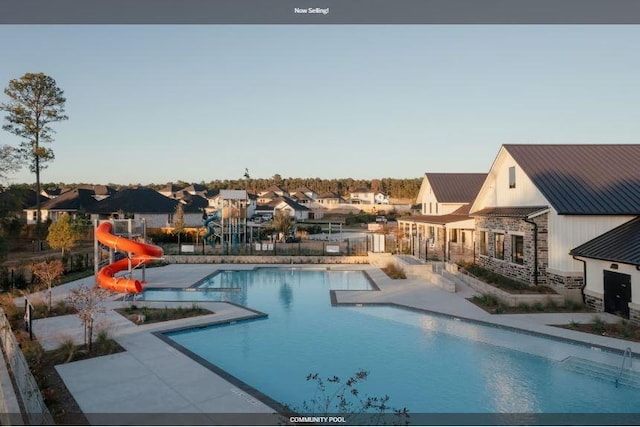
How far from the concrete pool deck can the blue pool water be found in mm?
732

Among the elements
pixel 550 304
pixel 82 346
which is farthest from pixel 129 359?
pixel 550 304

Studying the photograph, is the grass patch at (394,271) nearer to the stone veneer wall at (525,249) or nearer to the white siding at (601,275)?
the stone veneer wall at (525,249)

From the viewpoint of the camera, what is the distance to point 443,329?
12.4 metres

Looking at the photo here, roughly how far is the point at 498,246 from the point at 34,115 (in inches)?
944

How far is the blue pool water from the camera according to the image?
7.85 meters

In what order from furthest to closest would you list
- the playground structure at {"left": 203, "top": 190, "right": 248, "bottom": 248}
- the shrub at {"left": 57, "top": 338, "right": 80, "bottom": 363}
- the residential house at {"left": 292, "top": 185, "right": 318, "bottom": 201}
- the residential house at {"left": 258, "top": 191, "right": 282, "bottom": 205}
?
the residential house at {"left": 292, "top": 185, "right": 318, "bottom": 201}, the residential house at {"left": 258, "top": 191, "right": 282, "bottom": 205}, the playground structure at {"left": 203, "top": 190, "right": 248, "bottom": 248}, the shrub at {"left": 57, "top": 338, "right": 80, "bottom": 363}

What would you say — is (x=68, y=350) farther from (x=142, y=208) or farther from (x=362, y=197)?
(x=362, y=197)

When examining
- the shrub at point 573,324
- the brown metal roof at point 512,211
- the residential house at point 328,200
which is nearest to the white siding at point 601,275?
the shrub at point 573,324

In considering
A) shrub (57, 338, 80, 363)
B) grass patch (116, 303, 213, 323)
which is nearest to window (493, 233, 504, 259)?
grass patch (116, 303, 213, 323)

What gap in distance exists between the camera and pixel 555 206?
14969mm

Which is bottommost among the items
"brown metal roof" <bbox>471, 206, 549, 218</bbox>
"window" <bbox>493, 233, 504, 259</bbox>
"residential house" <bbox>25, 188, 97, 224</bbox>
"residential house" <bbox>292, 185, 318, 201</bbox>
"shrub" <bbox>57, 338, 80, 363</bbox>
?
Answer: "shrub" <bbox>57, 338, 80, 363</bbox>

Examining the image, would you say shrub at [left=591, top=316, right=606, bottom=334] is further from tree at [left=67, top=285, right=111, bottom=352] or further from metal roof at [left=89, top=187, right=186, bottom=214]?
metal roof at [left=89, top=187, right=186, bottom=214]

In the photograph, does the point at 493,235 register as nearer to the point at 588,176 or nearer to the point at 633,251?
the point at 588,176

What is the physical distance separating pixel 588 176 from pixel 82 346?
19.0 meters
